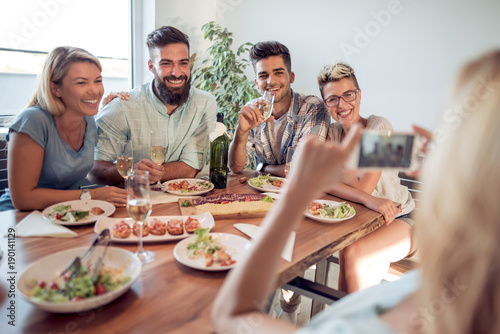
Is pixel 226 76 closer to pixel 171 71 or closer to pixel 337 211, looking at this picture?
pixel 171 71

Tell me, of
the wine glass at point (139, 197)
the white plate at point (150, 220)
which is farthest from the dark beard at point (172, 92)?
the wine glass at point (139, 197)

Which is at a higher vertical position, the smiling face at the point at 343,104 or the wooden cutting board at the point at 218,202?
the smiling face at the point at 343,104

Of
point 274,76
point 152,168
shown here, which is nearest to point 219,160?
point 152,168

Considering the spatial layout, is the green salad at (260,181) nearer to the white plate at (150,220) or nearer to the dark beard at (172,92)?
the white plate at (150,220)

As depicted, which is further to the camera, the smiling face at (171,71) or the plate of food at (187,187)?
the smiling face at (171,71)

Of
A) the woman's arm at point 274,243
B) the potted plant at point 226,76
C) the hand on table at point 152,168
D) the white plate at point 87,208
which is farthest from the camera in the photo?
the potted plant at point 226,76

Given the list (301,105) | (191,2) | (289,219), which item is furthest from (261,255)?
(191,2)

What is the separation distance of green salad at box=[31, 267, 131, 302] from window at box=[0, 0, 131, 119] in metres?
2.88

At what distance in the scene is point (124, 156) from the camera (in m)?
1.71

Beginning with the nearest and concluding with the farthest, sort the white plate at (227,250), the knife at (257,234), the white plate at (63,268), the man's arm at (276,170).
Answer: the white plate at (63,268)
the white plate at (227,250)
the knife at (257,234)
the man's arm at (276,170)

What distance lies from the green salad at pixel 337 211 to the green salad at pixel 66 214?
1.01 m

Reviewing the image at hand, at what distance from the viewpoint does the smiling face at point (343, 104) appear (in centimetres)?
226

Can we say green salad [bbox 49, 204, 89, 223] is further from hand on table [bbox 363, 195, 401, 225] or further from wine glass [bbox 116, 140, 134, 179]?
hand on table [bbox 363, 195, 401, 225]

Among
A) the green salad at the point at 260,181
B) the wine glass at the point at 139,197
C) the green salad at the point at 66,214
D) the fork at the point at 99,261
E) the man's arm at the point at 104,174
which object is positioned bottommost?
the man's arm at the point at 104,174
